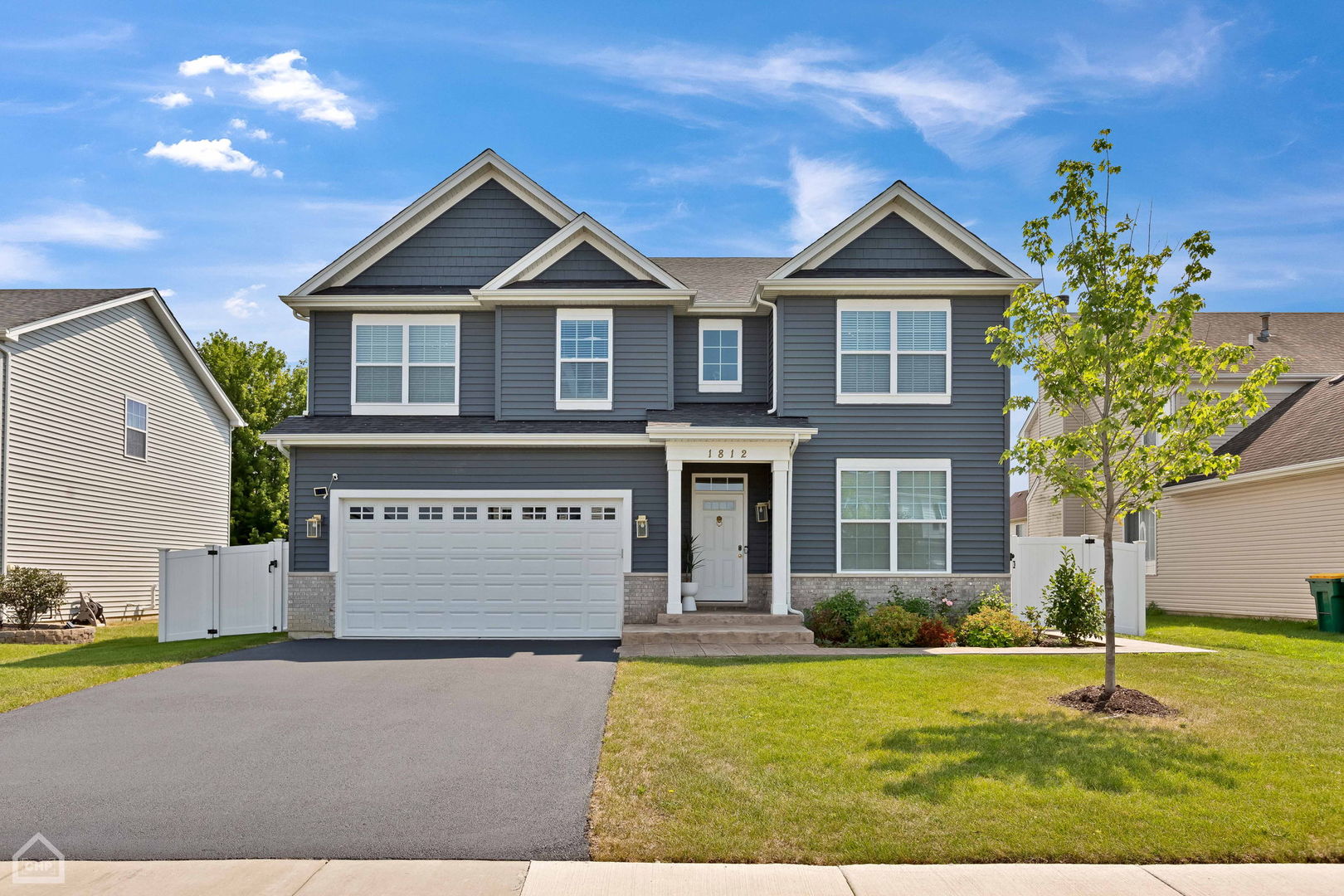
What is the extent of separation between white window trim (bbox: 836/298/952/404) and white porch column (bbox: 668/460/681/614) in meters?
3.16

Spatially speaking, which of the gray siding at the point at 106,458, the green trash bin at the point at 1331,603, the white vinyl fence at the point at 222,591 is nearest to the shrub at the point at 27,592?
the gray siding at the point at 106,458

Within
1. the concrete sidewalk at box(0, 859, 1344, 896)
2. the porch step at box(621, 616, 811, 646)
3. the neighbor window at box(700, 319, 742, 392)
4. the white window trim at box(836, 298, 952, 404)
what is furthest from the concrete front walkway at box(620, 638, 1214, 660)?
→ the concrete sidewalk at box(0, 859, 1344, 896)

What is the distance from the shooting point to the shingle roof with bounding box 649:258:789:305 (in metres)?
17.4

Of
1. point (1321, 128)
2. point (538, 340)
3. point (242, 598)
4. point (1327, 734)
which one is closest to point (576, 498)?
point (538, 340)

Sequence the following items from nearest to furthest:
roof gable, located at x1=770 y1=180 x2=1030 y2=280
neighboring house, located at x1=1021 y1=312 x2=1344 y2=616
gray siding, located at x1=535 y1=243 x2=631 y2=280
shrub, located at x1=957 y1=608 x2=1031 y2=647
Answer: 1. shrub, located at x1=957 y1=608 x2=1031 y2=647
2. roof gable, located at x1=770 y1=180 x2=1030 y2=280
3. gray siding, located at x1=535 y1=243 x2=631 y2=280
4. neighboring house, located at x1=1021 y1=312 x2=1344 y2=616

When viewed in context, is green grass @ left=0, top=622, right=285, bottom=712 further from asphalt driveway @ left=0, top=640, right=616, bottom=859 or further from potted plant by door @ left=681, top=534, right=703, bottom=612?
potted plant by door @ left=681, top=534, right=703, bottom=612

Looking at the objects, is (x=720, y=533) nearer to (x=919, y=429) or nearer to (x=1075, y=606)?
(x=919, y=429)

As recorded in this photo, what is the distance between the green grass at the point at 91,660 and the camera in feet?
34.3

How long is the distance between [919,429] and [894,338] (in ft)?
5.36

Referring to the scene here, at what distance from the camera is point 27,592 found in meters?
15.8

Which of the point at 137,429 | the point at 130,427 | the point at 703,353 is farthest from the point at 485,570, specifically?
the point at 137,429

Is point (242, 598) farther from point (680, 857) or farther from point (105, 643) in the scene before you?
point (680, 857)

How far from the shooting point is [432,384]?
55.0ft

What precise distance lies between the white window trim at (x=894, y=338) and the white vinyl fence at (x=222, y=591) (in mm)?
10354
